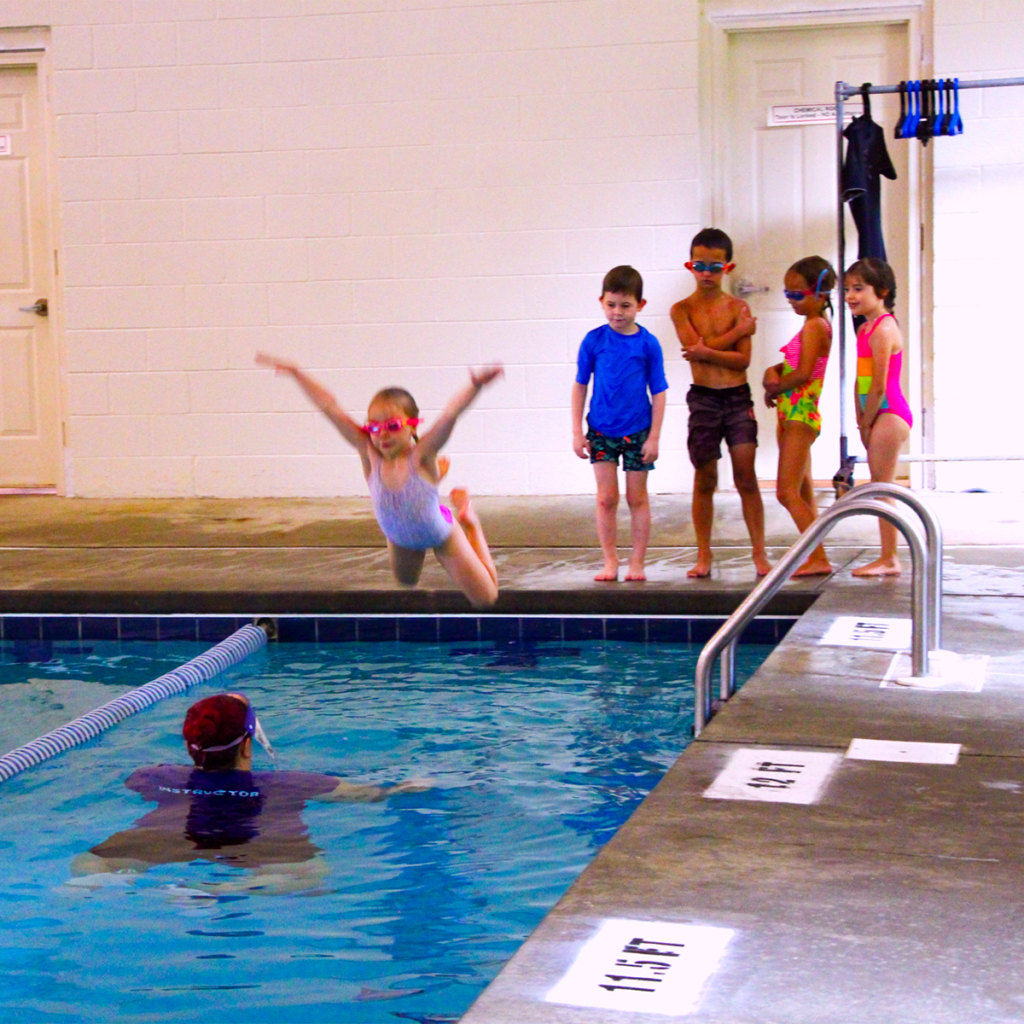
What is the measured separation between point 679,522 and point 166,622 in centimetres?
286

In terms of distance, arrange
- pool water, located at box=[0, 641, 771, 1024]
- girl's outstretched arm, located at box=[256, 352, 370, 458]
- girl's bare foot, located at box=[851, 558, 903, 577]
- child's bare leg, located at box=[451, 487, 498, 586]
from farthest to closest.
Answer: girl's bare foot, located at box=[851, 558, 903, 577] < child's bare leg, located at box=[451, 487, 498, 586] < girl's outstretched arm, located at box=[256, 352, 370, 458] < pool water, located at box=[0, 641, 771, 1024]

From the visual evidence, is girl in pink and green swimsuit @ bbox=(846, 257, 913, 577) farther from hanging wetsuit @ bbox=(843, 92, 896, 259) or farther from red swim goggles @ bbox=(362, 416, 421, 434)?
red swim goggles @ bbox=(362, 416, 421, 434)

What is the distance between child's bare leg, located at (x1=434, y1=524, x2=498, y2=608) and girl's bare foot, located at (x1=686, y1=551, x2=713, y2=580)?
4.21 feet

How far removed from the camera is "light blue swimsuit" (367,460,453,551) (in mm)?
4340

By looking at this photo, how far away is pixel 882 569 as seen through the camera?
5.32 meters

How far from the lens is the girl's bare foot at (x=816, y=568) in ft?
18.2

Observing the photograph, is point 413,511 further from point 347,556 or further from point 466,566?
point 347,556

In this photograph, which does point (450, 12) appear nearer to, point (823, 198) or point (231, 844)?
point (823, 198)

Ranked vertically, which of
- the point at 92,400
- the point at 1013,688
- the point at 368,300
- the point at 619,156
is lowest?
the point at 1013,688

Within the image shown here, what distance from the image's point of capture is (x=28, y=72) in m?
8.77

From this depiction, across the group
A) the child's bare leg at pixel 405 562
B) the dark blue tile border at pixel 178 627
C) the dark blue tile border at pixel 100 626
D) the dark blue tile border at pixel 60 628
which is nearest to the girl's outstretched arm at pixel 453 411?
the child's bare leg at pixel 405 562

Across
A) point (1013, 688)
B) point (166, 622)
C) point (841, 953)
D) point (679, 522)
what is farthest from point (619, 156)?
point (841, 953)

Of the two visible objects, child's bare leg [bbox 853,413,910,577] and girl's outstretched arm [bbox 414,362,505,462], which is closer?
girl's outstretched arm [bbox 414,362,505,462]

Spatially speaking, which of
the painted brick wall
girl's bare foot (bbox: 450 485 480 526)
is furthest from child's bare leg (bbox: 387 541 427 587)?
the painted brick wall
